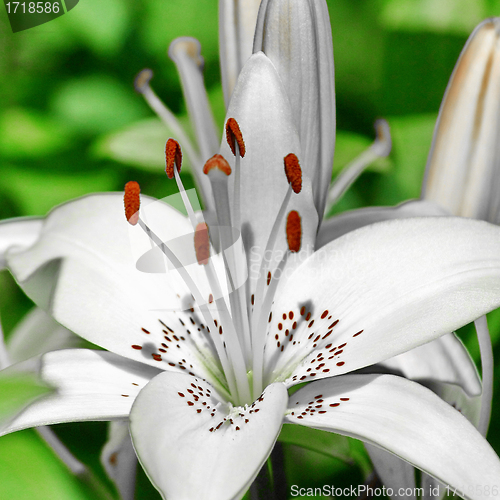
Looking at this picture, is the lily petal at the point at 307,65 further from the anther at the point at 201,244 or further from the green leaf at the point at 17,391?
the green leaf at the point at 17,391

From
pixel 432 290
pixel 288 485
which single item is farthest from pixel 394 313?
pixel 288 485

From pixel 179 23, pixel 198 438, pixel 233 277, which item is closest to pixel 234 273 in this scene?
pixel 233 277

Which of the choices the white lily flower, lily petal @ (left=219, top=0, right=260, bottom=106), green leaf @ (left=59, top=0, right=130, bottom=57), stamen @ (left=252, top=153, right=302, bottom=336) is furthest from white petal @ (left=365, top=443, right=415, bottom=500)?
green leaf @ (left=59, top=0, right=130, bottom=57)

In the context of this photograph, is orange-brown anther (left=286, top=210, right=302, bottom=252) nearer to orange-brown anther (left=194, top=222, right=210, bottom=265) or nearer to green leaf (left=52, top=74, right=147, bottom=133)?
orange-brown anther (left=194, top=222, right=210, bottom=265)

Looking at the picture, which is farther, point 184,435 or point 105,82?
point 105,82

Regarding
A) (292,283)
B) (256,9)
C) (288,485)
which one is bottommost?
(288,485)

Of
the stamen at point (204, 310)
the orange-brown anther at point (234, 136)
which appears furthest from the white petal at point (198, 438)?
the orange-brown anther at point (234, 136)

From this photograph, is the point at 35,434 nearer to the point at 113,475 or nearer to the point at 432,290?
the point at 113,475
